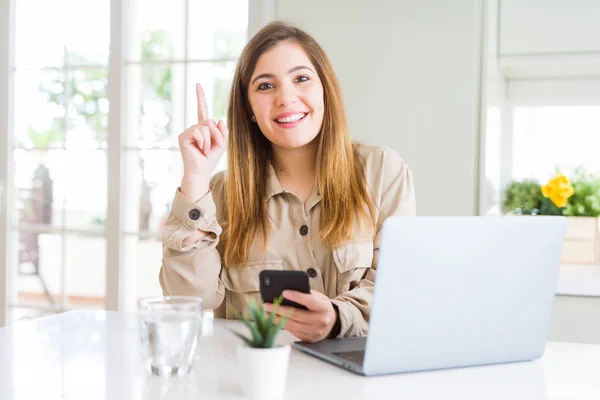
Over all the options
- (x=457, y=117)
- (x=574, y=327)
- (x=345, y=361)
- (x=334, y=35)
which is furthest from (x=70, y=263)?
(x=345, y=361)

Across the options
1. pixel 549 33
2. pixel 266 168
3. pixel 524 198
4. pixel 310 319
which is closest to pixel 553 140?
pixel 524 198

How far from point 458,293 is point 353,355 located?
0.68 feet

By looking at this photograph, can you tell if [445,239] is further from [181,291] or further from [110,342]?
[181,291]

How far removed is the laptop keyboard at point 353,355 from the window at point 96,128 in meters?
2.26

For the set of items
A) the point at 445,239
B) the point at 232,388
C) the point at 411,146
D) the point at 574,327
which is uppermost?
the point at 411,146

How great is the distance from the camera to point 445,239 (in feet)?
3.57

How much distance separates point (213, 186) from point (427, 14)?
1.29m

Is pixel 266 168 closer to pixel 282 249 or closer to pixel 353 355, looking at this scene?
pixel 282 249

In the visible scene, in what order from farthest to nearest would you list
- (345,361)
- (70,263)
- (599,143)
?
(70,263), (599,143), (345,361)

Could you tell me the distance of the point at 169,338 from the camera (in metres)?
1.08

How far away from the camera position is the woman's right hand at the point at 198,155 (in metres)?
1.65

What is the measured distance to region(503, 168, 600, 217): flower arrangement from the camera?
299cm

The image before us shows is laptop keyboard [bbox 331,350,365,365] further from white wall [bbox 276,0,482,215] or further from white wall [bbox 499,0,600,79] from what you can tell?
white wall [bbox 499,0,600,79]

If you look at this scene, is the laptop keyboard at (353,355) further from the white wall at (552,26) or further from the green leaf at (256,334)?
the white wall at (552,26)
